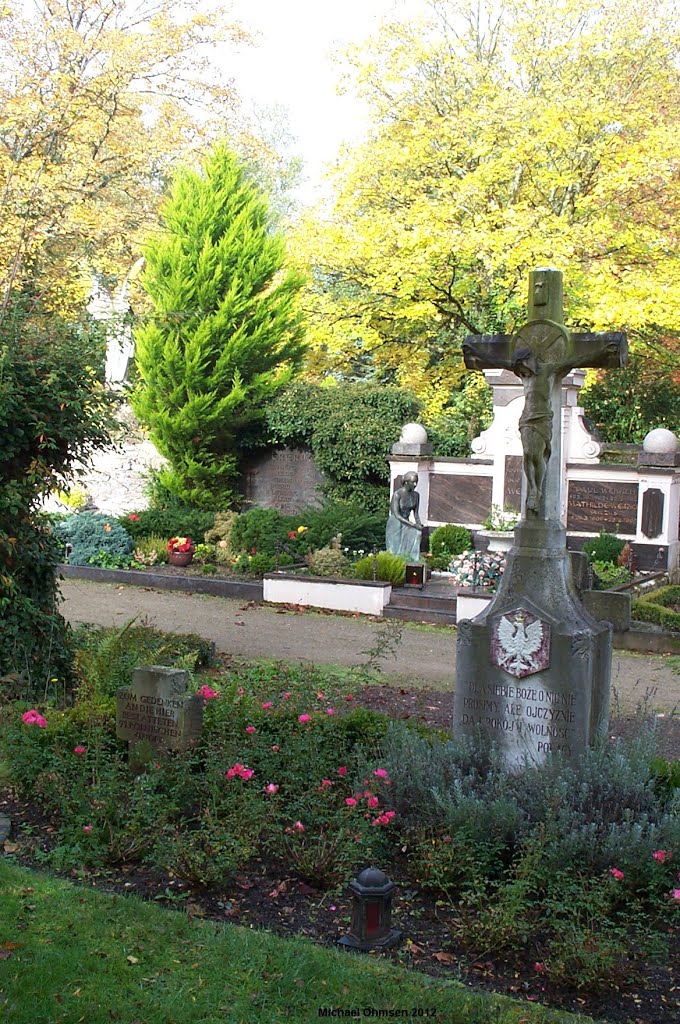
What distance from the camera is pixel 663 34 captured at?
23156 millimetres

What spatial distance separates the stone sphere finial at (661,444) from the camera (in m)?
17.2

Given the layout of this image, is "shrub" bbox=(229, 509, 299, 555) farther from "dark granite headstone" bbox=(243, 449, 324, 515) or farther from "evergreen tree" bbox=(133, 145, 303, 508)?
"evergreen tree" bbox=(133, 145, 303, 508)

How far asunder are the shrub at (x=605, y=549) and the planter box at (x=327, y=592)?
135 inches

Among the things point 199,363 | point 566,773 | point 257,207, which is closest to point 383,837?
point 566,773

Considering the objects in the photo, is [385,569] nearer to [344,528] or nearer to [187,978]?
[344,528]

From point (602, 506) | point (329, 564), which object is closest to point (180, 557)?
point (329, 564)

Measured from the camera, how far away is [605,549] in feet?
54.0

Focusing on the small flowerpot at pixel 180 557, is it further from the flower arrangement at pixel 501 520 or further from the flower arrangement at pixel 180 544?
the flower arrangement at pixel 501 520

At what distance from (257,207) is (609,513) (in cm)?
968

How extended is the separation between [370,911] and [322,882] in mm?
760

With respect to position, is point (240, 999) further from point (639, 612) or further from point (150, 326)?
point (150, 326)

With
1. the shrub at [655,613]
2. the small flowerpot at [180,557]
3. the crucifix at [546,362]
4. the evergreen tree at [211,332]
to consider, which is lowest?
the shrub at [655,613]

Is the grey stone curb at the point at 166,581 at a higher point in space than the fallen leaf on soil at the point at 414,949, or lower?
higher

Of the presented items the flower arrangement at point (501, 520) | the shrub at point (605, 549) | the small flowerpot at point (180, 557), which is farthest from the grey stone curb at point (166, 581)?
the shrub at point (605, 549)
